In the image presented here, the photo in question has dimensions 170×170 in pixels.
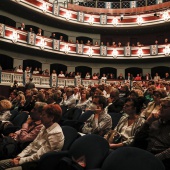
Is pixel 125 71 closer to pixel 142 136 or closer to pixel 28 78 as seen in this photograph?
pixel 28 78

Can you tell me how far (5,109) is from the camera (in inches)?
168

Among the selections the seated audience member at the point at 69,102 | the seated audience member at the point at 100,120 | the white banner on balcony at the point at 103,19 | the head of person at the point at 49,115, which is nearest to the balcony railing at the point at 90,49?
the white banner on balcony at the point at 103,19

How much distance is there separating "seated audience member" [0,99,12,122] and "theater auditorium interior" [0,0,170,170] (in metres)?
6.79

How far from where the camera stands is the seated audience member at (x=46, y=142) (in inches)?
97.2

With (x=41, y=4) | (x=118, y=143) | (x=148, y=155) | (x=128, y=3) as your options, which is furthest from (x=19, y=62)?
(x=148, y=155)

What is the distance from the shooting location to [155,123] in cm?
230

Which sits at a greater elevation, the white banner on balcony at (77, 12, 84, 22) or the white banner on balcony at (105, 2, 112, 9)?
the white banner on balcony at (105, 2, 112, 9)

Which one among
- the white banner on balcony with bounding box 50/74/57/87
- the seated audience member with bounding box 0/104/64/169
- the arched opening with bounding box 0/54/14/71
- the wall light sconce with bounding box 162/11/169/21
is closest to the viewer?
the seated audience member with bounding box 0/104/64/169

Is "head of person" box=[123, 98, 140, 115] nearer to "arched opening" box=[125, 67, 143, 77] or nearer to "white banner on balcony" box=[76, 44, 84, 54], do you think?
"white banner on balcony" box=[76, 44, 84, 54]

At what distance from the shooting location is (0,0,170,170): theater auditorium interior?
12.7 meters

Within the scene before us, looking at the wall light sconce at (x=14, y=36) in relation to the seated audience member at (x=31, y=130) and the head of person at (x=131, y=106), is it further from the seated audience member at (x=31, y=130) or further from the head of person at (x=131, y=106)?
the head of person at (x=131, y=106)

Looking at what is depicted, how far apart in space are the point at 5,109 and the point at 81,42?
12037mm

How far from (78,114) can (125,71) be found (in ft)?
43.2

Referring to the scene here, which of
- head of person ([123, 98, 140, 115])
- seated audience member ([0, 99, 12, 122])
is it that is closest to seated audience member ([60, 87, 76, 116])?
seated audience member ([0, 99, 12, 122])
